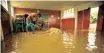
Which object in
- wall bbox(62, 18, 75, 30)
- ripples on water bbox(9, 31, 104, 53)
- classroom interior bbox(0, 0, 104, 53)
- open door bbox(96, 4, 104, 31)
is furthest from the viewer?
wall bbox(62, 18, 75, 30)

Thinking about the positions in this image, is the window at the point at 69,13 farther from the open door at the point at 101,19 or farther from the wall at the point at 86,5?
the open door at the point at 101,19

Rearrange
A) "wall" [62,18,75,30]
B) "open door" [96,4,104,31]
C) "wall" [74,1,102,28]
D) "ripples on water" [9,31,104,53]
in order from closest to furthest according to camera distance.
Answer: "ripples on water" [9,31,104,53] < "open door" [96,4,104,31] < "wall" [74,1,102,28] < "wall" [62,18,75,30]

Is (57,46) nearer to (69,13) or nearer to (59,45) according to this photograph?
(59,45)

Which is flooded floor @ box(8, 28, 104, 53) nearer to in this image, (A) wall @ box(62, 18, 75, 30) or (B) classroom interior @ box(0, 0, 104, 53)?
A: (B) classroom interior @ box(0, 0, 104, 53)

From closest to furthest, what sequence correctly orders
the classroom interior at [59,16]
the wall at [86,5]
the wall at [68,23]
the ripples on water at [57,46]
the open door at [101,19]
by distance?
the ripples on water at [57,46] < the classroom interior at [59,16] < the open door at [101,19] < the wall at [86,5] < the wall at [68,23]

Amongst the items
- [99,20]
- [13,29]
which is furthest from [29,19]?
[99,20]

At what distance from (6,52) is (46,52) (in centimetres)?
76

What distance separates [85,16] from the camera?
1131cm

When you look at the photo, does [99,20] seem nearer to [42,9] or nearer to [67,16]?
[67,16]

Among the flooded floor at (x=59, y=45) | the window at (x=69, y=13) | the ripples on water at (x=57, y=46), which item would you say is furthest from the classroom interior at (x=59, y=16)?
the ripples on water at (x=57, y=46)

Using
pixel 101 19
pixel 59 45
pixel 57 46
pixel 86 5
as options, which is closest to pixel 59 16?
pixel 86 5

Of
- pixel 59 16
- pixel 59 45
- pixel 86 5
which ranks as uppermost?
pixel 86 5

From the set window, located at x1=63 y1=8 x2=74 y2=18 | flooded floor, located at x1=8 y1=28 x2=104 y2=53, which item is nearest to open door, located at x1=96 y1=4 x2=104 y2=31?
window, located at x1=63 y1=8 x2=74 y2=18

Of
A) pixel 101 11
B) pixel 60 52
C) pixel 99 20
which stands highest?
pixel 101 11
